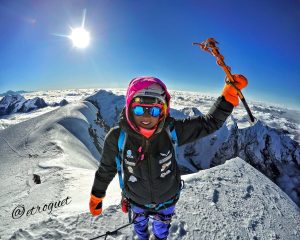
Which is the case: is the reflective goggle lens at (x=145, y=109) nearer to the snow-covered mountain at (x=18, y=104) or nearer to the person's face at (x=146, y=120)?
the person's face at (x=146, y=120)

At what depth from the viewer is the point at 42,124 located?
20172 millimetres

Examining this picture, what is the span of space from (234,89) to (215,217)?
10.6 ft

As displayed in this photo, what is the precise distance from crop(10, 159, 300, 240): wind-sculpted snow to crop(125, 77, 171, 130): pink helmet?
278 cm

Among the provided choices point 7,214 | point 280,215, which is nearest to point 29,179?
point 7,214

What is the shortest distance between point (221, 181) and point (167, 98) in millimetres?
4262

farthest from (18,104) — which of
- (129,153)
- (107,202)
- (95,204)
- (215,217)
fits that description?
(129,153)

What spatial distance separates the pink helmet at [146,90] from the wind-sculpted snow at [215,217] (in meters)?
2.78

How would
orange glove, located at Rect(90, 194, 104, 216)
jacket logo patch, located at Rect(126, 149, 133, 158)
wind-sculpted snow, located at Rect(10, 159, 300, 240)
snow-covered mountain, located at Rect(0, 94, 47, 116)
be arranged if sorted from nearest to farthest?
jacket logo patch, located at Rect(126, 149, 133, 158) < orange glove, located at Rect(90, 194, 104, 216) < wind-sculpted snow, located at Rect(10, 159, 300, 240) < snow-covered mountain, located at Rect(0, 94, 47, 116)

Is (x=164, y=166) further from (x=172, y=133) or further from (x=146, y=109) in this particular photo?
(x=146, y=109)

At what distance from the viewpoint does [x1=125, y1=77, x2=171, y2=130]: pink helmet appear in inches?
128

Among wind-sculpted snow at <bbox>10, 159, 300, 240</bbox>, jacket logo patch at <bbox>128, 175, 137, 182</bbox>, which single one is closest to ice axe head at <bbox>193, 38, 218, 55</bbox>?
jacket logo patch at <bbox>128, 175, 137, 182</bbox>

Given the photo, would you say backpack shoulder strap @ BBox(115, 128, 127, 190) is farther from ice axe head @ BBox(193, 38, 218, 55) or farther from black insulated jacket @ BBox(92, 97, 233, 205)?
ice axe head @ BBox(193, 38, 218, 55)

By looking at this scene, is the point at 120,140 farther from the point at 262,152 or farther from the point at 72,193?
the point at 262,152

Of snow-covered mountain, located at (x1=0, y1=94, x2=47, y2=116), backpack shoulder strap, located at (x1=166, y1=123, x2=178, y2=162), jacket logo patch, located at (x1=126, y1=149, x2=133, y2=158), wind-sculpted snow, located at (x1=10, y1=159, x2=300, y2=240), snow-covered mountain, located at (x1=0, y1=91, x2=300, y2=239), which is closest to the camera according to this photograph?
jacket logo patch, located at (x1=126, y1=149, x2=133, y2=158)
